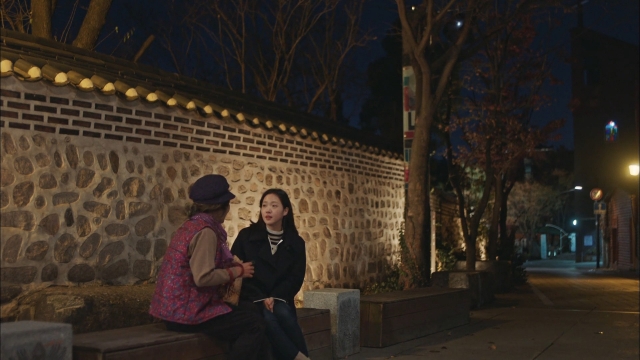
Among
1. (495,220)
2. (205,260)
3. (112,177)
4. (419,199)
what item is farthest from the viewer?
→ (495,220)

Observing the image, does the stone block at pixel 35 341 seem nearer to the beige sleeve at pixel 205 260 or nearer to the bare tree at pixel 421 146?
the beige sleeve at pixel 205 260

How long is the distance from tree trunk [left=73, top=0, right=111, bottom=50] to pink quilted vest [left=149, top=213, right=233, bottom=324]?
7563 millimetres

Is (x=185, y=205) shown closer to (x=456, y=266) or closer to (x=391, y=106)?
(x=456, y=266)

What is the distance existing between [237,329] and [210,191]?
3.44 feet

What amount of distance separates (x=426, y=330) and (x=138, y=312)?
4504 mm

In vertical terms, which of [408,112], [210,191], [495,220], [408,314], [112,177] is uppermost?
[408,112]

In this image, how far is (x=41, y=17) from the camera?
11930 millimetres

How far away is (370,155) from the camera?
45.0 feet

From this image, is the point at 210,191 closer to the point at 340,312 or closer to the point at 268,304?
the point at 268,304

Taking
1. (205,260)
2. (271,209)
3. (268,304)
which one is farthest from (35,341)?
(271,209)

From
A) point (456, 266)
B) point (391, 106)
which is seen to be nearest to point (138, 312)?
point (456, 266)

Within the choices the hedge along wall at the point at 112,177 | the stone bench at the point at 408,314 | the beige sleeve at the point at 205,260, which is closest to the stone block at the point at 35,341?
the beige sleeve at the point at 205,260

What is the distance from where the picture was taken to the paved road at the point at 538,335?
8.78 metres

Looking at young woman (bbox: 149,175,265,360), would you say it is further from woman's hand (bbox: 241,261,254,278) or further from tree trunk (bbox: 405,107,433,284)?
tree trunk (bbox: 405,107,433,284)
